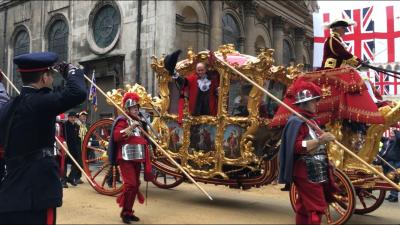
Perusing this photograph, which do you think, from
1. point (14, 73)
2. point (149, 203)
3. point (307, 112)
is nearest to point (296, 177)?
point (307, 112)

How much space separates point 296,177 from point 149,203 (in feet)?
11.5

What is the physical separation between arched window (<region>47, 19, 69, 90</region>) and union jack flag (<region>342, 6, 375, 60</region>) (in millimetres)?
16142

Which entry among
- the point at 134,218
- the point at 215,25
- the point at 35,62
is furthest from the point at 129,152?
the point at 215,25

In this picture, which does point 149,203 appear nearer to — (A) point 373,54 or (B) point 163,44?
(A) point 373,54

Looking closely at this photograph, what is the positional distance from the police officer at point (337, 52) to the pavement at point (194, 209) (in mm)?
2303

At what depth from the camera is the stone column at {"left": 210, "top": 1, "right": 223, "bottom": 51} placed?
20.5 metres

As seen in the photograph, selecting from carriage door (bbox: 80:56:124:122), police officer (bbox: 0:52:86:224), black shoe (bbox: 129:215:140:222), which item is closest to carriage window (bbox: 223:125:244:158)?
black shoe (bbox: 129:215:140:222)

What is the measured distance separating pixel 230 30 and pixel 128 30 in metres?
5.74

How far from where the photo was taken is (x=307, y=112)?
201 inches

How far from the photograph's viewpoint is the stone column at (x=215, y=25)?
20.5 metres

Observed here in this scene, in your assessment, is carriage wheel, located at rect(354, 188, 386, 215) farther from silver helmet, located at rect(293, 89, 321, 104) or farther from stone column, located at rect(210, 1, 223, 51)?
stone column, located at rect(210, 1, 223, 51)

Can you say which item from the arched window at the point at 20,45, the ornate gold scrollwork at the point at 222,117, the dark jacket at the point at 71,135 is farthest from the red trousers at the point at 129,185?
the arched window at the point at 20,45

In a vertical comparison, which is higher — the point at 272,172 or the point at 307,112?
the point at 307,112

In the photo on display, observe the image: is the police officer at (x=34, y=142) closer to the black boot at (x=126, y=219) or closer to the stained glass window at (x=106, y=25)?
the black boot at (x=126, y=219)
